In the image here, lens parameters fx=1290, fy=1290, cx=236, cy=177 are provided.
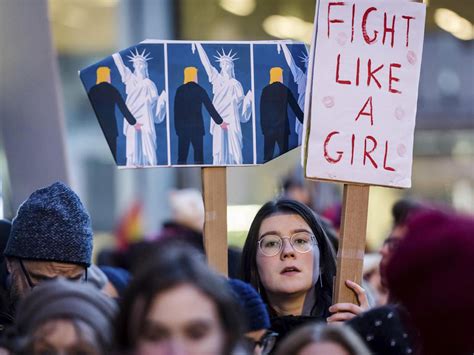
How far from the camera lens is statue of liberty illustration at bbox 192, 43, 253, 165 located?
15.0 feet

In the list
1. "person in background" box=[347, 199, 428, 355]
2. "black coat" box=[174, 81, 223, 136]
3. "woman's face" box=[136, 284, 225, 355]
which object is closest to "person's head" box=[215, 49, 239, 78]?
"black coat" box=[174, 81, 223, 136]

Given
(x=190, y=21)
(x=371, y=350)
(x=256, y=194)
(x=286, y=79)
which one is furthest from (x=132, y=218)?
(x=371, y=350)

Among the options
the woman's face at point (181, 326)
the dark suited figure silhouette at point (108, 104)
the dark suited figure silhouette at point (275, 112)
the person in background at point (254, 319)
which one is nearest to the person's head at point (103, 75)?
the dark suited figure silhouette at point (108, 104)

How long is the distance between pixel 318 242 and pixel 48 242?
969 millimetres

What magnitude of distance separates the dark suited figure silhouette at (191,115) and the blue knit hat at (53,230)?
425 mm

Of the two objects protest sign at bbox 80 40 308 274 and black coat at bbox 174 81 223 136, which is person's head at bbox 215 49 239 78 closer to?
protest sign at bbox 80 40 308 274

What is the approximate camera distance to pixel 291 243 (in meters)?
4.51

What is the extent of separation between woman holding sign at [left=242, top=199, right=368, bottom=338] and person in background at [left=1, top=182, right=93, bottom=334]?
603mm

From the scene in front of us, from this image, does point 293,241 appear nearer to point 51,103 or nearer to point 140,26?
point 51,103

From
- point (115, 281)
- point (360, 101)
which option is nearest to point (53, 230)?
point (360, 101)

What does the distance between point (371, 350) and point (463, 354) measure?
1.08ft

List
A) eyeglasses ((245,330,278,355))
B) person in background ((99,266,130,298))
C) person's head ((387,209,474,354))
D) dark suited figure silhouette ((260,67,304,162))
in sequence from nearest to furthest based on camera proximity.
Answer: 1. person's head ((387,209,474,354))
2. eyeglasses ((245,330,278,355))
3. dark suited figure silhouette ((260,67,304,162))
4. person in background ((99,266,130,298))

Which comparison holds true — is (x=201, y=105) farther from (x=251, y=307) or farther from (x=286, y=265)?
(x=251, y=307)

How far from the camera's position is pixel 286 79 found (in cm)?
466
